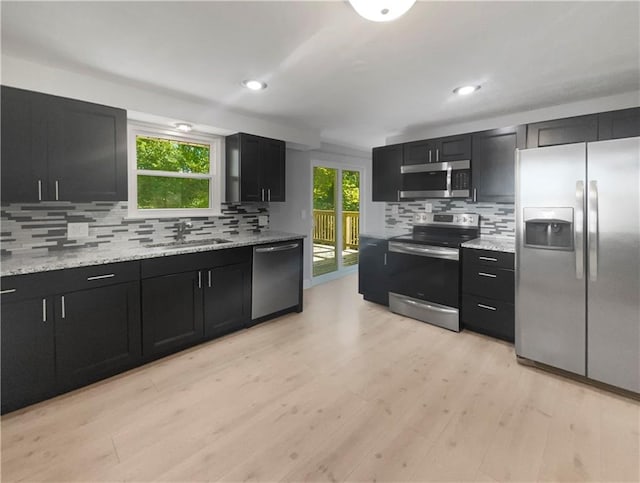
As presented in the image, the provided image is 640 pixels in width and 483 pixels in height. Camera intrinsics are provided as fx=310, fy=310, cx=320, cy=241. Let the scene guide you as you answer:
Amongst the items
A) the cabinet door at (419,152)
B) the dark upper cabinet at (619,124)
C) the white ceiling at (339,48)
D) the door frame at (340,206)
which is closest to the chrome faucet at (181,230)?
the white ceiling at (339,48)

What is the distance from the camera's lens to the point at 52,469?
159 centimetres

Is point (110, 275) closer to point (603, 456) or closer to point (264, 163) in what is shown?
point (264, 163)

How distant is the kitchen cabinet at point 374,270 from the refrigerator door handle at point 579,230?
6.45ft

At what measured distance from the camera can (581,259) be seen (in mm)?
2322

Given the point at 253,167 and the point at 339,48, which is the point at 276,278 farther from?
the point at 339,48

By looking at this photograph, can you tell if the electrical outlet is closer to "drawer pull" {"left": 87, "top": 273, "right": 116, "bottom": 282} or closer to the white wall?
"drawer pull" {"left": 87, "top": 273, "right": 116, "bottom": 282}

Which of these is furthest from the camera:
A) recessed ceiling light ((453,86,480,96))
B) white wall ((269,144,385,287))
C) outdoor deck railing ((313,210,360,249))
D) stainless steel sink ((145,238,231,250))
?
outdoor deck railing ((313,210,360,249))

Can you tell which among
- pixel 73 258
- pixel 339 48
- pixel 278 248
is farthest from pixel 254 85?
pixel 73 258

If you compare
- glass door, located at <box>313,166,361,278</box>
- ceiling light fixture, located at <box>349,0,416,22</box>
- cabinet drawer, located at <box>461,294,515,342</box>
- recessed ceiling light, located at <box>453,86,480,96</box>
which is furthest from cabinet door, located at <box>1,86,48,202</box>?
cabinet drawer, located at <box>461,294,515,342</box>

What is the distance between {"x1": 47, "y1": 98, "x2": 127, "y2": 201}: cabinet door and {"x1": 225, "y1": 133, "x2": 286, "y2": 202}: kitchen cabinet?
1.18 meters

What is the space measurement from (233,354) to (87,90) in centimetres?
251

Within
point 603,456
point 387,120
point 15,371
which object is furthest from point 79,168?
point 603,456

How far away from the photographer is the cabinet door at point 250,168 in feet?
11.6

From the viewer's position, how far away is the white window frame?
3070mm
